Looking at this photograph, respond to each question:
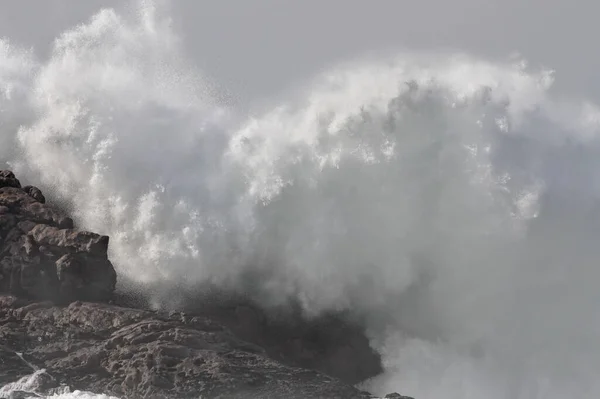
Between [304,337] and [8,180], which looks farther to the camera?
[8,180]

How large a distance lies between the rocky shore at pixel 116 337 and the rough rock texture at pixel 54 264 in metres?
0.04

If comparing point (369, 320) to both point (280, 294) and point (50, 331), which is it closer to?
point (280, 294)

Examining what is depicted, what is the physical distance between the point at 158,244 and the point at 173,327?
7570 mm

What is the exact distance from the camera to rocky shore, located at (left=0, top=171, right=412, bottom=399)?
3778 cm

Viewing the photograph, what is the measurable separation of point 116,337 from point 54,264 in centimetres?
490

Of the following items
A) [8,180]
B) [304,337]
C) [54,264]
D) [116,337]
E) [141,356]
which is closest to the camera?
[141,356]

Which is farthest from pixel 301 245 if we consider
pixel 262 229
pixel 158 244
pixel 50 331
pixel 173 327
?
pixel 50 331

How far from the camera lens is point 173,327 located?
4012 centimetres

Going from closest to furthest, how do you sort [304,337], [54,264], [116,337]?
[116,337] < [54,264] < [304,337]

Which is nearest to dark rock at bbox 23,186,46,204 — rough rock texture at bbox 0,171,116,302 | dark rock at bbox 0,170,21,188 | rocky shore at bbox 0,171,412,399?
rocky shore at bbox 0,171,412,399

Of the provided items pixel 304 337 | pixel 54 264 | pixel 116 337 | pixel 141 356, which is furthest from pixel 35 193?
pixel 304 337

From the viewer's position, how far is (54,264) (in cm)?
4225

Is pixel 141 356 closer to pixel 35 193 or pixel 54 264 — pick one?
pixel 54 264

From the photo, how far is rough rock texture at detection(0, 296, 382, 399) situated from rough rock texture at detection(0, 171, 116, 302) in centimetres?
85
